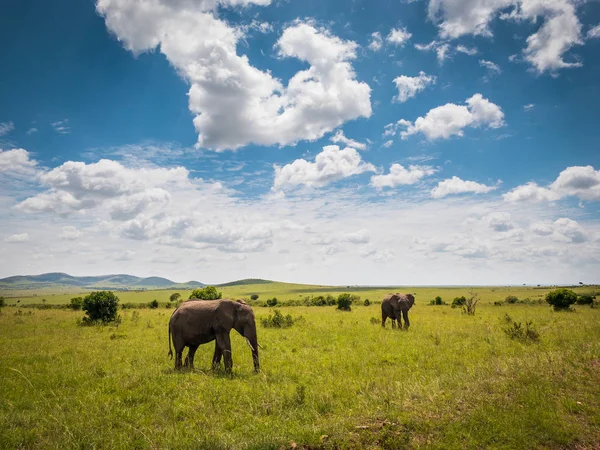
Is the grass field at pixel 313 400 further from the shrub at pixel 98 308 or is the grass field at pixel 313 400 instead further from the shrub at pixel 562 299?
the shrub at pixel 562 299

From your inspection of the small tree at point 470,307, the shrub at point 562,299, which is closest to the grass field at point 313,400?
the small tree at point 470,307

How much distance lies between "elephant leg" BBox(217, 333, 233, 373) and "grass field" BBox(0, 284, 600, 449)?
485 mm

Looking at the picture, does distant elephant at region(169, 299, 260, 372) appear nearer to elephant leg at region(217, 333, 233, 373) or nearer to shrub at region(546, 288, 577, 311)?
elephant leg at region(217, 333, 233, 373)

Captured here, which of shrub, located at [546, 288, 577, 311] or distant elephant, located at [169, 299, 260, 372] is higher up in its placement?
distant elephant, located at [169, 299, 260, 372]

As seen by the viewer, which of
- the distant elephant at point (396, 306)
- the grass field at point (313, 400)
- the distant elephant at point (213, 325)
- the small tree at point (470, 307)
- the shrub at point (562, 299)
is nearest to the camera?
the grass field at point (313, 400)

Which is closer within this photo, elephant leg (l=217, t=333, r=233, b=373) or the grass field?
the grass field

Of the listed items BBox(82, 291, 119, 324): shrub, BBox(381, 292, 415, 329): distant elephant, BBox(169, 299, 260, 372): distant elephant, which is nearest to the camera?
BBox(169, 299, 260, 372): distant elephant

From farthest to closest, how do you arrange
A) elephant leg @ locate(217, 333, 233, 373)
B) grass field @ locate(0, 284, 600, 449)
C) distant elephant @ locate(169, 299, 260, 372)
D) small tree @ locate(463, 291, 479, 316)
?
small tree @ locate(463, 291, 479, 316)
distant elephant @ locate(169, 299, 260, 372)
elephant leg @ locate(217, 333, 233, 373)
grass field @ locate(0, 284, 600, 449)

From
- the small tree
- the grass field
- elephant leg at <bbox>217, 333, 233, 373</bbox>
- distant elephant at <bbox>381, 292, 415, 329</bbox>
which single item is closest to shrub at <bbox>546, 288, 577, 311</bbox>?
the small tree

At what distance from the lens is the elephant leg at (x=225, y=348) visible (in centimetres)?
1367

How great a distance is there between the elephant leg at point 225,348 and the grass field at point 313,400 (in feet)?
1.59

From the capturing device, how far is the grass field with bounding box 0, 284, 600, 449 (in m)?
7.59

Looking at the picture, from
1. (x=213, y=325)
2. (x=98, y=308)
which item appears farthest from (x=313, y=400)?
(x=98, y=308)

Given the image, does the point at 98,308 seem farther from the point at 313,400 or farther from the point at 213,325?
the point at 313,400
